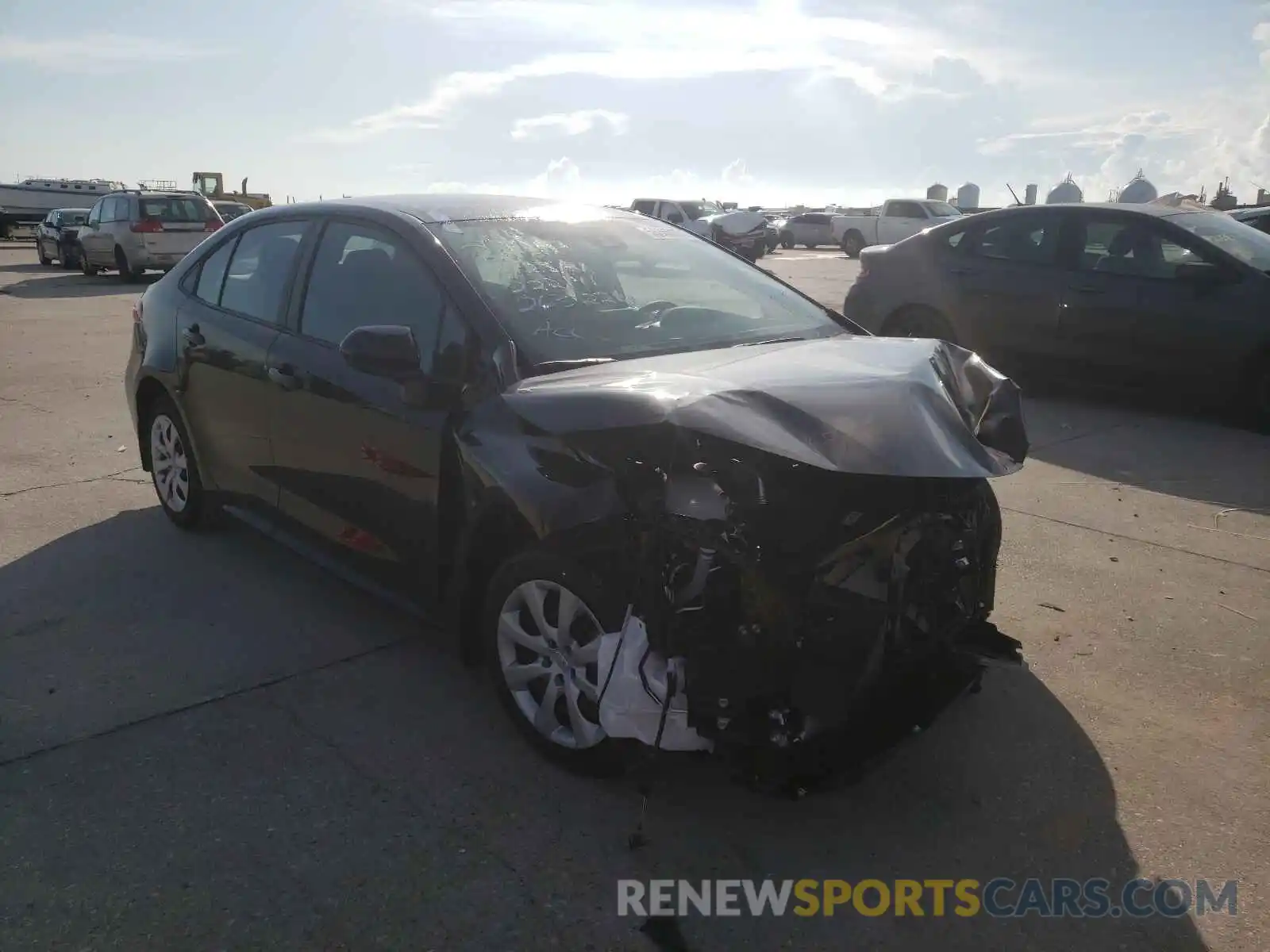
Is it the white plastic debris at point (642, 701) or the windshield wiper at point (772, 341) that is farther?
the windshield wiper at point (772, 341)

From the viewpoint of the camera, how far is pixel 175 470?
5.32 m

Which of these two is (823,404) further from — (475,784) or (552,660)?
(475,784)

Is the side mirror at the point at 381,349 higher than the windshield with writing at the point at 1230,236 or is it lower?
lower

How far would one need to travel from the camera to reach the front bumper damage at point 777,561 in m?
2.64

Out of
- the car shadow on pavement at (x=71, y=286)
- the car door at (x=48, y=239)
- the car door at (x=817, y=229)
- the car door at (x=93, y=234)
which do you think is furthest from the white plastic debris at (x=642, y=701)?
the car door at (x=817, y=229)

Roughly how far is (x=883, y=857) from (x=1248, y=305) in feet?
19.9

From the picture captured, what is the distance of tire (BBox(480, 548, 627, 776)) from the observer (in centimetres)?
292

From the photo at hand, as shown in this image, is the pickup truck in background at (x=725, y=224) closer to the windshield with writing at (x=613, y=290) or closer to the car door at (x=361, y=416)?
the windshield with writing at (x=613, y=290)

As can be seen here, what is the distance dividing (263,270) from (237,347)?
359 millimetres

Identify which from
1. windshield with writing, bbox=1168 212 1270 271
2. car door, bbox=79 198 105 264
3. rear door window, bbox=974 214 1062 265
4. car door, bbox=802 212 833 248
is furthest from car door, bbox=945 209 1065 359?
car door, bbox=802 212 833 248

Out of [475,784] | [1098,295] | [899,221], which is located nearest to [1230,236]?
[1098,295]

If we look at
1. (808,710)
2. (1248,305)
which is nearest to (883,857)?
(808,710)

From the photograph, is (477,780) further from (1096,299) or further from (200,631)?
(1096,299)

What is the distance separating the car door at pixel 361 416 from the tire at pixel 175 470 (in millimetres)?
1034
